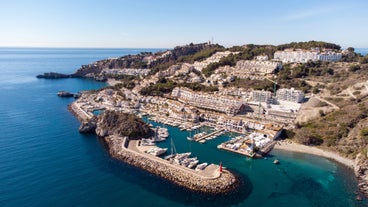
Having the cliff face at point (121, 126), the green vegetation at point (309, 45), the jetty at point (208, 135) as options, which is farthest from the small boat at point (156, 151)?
the green vegetation at point (309, 45)

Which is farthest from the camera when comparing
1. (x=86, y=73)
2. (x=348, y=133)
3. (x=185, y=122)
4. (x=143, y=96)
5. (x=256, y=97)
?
(x=86, y=73)

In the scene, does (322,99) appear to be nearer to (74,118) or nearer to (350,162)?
(350,162)

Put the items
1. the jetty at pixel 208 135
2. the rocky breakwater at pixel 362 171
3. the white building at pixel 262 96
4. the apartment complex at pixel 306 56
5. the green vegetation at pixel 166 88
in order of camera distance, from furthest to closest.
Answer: the apartment complex at pixel 306 56 → the green vegetation at pixel 166 88 → the white building at pixel 262 96 → the jetty at pixel 208 135 → the rocky breakwater at pixel 362 171

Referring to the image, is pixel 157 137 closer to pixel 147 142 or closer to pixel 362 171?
pixel 147 142

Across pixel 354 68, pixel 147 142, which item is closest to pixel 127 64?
pixel 147 142

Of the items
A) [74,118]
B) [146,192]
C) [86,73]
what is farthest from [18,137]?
[86,73]

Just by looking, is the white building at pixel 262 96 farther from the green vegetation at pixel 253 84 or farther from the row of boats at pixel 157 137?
the row of boats at pixel 157 137

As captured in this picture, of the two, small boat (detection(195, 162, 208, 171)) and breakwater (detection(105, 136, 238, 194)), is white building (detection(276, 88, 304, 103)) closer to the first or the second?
breakwater (detection(105, 136, 238, 194))

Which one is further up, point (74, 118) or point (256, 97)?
point (256, 97)
